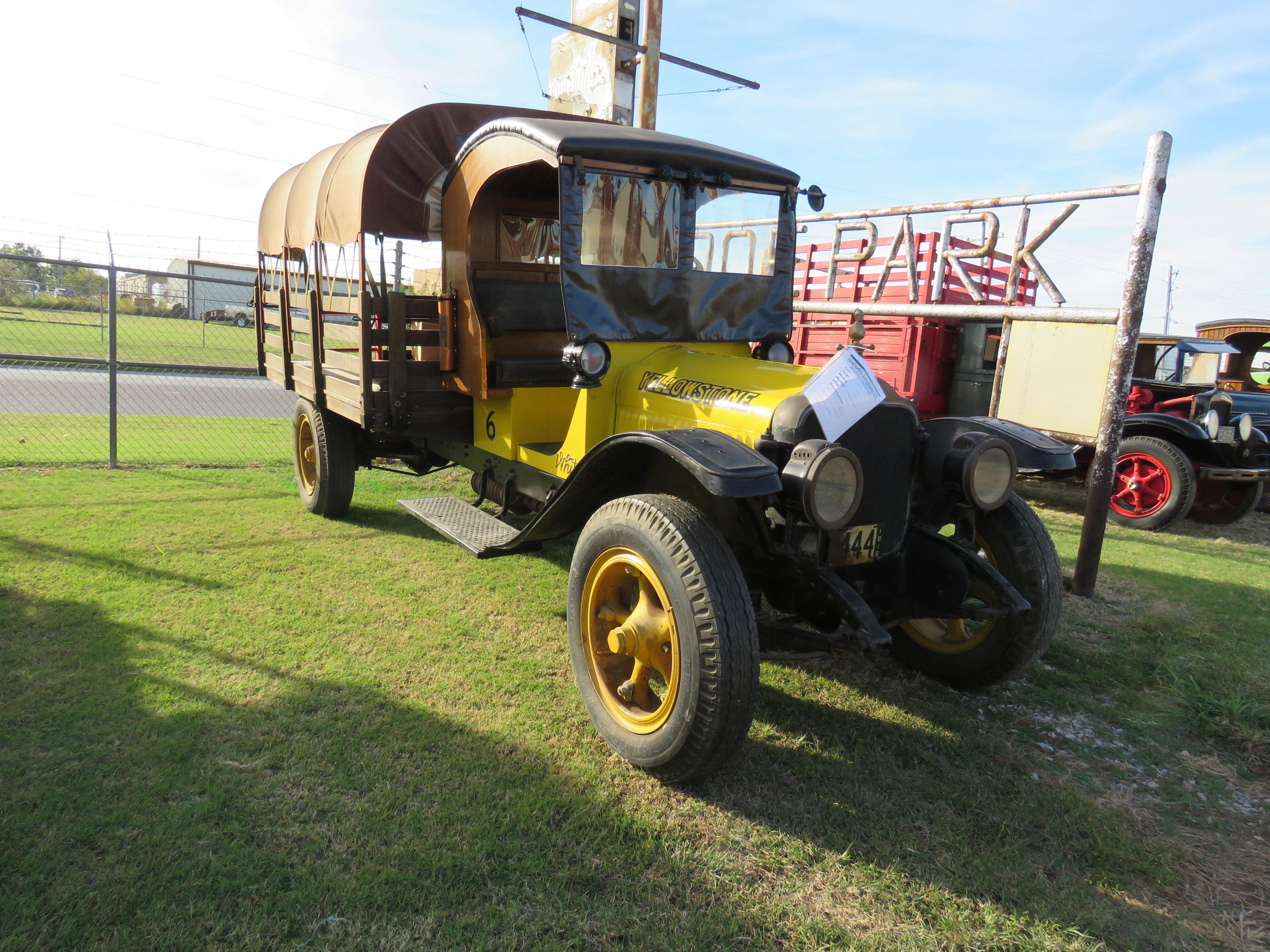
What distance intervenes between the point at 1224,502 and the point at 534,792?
806 cm

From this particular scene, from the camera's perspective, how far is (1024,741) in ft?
9.85

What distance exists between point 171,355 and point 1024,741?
55.2 feet

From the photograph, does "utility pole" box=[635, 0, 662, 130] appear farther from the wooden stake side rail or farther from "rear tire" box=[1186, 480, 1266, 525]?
"rear tire" box=[1186, 480, 1266, 525]

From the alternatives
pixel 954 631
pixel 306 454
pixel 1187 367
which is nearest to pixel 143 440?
pixel 306 454

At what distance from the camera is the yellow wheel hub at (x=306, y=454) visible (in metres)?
5.73

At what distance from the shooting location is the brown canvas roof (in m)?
4.13

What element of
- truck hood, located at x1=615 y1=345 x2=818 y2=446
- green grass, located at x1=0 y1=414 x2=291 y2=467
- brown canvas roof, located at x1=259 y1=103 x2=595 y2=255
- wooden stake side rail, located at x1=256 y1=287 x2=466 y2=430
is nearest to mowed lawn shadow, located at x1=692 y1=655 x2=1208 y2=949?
truck hood, located at x1=615 y1=345 x2=818 y2=446

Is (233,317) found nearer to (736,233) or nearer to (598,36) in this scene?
(598,36)

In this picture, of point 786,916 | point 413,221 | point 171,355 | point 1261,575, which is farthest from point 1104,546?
point 171,355

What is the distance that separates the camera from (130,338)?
1574 cm

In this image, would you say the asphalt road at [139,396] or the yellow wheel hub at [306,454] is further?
the asphalt road at [139,396]

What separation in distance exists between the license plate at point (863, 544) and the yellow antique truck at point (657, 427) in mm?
11

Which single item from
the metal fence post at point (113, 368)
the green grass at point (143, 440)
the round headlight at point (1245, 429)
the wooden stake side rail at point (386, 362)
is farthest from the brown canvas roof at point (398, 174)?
the round headlight at point (1245, 429)

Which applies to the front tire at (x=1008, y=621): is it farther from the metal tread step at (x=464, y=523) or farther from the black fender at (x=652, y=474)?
the metal tread step at (x=464, y=523)
